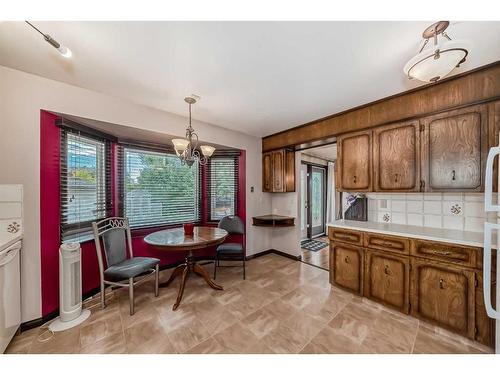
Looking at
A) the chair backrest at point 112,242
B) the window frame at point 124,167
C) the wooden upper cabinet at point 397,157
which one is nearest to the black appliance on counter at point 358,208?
the wooden upper cabinet at point 397,157

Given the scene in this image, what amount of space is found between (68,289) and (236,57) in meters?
2.61

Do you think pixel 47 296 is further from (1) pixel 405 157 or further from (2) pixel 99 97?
(1) pixel 405 157

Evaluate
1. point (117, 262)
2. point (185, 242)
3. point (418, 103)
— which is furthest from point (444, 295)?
point (117, 262)

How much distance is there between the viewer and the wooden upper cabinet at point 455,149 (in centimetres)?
170

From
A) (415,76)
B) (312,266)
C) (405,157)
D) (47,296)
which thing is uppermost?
(415,76)

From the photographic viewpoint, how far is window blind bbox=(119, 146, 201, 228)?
294 cm

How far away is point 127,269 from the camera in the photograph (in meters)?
2.06

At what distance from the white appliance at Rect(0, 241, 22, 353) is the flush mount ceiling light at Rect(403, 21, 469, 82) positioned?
3101mm

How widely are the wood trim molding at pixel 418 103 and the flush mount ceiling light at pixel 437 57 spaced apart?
0.73m

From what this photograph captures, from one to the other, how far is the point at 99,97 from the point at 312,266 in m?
3.76

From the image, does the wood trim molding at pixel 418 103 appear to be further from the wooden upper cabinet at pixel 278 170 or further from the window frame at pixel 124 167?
the window frame at pixel 124 167

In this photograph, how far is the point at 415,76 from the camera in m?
1.32

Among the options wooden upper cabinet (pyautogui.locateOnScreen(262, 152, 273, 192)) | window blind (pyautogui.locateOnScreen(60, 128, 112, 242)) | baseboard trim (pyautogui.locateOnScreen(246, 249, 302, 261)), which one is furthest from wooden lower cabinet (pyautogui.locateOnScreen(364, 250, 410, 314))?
window blind (pyautogui.locateOnScreen(60, 128, 112, 242))
